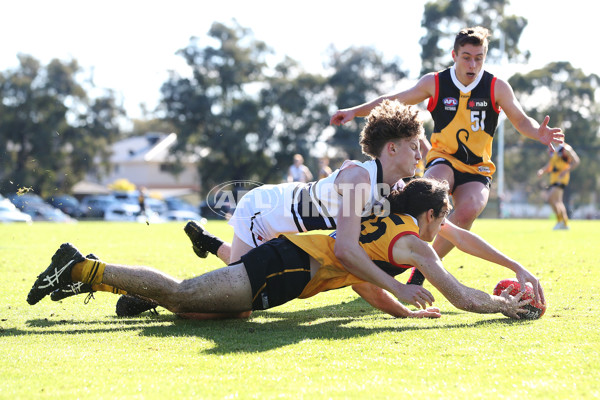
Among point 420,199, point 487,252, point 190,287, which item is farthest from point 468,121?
point 190,287

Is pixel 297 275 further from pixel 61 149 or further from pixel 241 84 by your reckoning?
pixel 61 149

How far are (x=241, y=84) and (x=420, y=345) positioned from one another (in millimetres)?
52405

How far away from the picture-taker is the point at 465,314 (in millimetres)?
5293

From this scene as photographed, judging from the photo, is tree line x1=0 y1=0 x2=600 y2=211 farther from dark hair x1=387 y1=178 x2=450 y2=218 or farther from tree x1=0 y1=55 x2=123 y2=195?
dark hair x1=387 y1=178 x2=450 y2=218

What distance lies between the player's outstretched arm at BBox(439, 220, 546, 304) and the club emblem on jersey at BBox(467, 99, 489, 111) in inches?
69.7

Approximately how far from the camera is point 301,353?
3.78 m

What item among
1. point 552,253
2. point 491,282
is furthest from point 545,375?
point 552,253

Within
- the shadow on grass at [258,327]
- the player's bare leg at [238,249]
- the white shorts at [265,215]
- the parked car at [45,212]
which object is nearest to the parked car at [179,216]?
the parked car at [45,212]

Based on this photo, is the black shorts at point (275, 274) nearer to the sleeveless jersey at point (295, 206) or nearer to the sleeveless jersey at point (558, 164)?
the sleeveless jersey at point (295, 206)

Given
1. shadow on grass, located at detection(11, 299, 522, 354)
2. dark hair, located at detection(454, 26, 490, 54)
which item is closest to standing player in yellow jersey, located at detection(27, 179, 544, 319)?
shadow on grass, located at detection(11, 299, 522, 354)

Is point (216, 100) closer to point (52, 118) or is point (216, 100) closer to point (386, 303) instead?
point (52, 118)

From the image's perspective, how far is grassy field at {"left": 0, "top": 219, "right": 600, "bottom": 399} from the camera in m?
3.04

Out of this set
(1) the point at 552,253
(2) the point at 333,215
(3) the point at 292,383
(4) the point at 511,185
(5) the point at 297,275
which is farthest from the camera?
(4) the point at 511,185

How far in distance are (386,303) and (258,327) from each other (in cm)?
107
